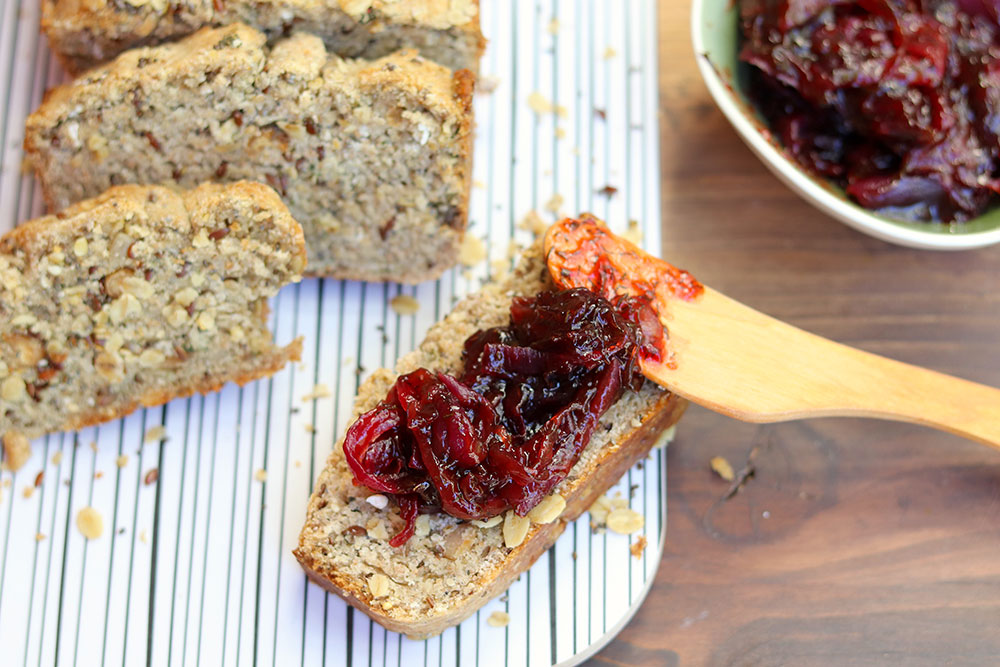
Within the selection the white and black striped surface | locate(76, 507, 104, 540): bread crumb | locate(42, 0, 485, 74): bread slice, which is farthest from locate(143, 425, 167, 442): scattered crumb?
locate(42, 0, 485, 74): bread slice

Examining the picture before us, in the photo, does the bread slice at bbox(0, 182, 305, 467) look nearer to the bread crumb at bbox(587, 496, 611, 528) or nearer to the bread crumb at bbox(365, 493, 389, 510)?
the bread crumb at bbox(365, 493, 389, 510)

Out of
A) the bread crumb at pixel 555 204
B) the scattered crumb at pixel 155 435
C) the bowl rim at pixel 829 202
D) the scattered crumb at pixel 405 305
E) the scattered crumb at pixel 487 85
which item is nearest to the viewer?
the bowl rim at pixel 829 202

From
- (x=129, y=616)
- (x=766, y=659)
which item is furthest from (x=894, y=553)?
(x=129, y=616)

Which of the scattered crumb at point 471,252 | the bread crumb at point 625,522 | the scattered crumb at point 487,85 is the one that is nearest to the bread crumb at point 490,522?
the bread crumb at point 625,522

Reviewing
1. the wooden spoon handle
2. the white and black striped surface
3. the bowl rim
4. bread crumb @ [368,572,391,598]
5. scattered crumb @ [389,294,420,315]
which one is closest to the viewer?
bread crumb @ [368,572,391,598]

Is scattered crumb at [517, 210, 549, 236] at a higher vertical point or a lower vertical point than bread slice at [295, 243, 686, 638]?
higher

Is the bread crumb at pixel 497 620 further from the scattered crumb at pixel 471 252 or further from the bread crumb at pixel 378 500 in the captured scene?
the scattered crumb at pixel 471 252

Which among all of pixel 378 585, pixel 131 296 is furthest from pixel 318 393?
pixel 378 585
